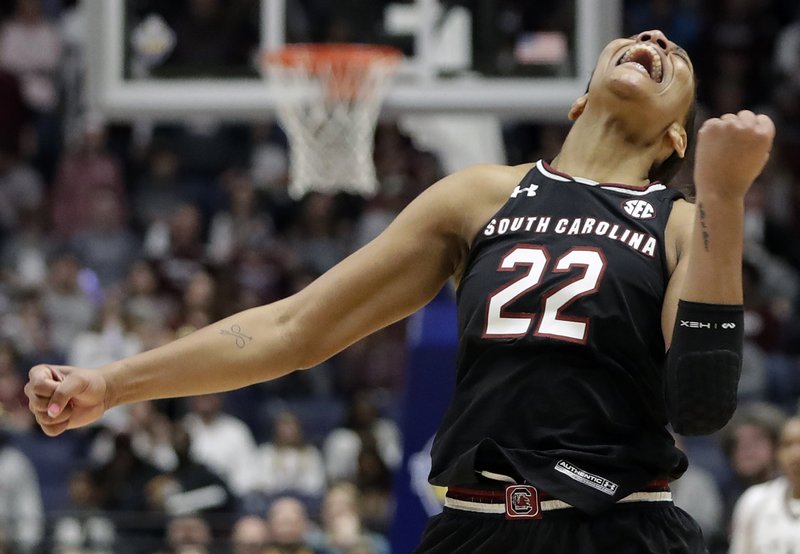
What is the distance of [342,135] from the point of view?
8.63m

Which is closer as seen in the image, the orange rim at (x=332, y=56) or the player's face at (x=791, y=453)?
the player's face at (x=791, y=453)

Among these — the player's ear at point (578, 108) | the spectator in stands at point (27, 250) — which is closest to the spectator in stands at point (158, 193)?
the spectator in stands at point (27, 250)

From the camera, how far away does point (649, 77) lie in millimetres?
3281

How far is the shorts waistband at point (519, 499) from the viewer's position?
2.96 metres

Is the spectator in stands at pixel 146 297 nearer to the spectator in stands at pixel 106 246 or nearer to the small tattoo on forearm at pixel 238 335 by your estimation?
the spectator in stands at pixel 106 246

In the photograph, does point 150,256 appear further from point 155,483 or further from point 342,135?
point 342,135

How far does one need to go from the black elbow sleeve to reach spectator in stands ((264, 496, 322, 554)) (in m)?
5.97

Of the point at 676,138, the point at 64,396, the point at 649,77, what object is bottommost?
the point at 64,396

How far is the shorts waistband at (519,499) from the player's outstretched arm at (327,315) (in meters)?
0.50

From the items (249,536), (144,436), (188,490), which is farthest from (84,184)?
(249,536)

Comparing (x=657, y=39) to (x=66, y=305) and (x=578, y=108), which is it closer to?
(x=578, y=108)

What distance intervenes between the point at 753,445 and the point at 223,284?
4832 mm

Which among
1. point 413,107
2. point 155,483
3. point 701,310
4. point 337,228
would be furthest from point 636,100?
point 337,228

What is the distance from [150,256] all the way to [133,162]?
4.32 ft
